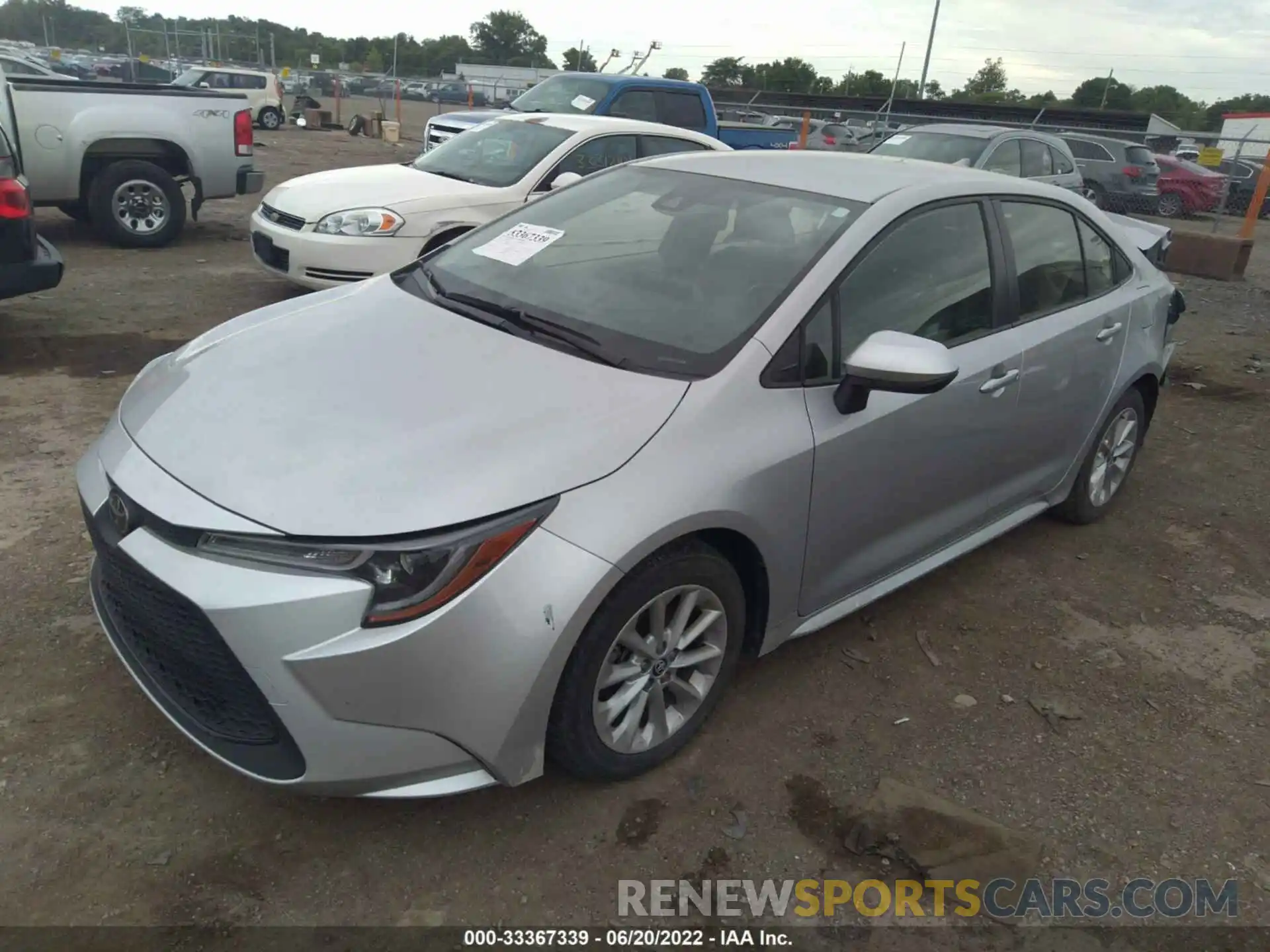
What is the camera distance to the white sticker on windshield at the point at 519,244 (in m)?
3.38

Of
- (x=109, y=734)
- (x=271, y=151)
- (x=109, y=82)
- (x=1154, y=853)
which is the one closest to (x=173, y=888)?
(x=109, y=734)

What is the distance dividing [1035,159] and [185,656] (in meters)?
12.1

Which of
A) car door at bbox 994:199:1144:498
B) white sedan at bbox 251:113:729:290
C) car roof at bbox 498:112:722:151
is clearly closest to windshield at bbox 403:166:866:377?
car door at bbox 994:199:1144:498

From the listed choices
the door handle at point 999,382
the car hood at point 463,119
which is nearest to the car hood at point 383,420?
the door handle at point 999,382

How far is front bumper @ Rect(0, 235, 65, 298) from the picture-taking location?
18.0 ft

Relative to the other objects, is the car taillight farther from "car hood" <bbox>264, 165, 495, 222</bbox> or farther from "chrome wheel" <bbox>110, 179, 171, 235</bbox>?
"chrome wheel" <bbox>110, 179, 171, 235</bbox>

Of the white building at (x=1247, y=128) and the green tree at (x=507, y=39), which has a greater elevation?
the green tree at (x=507, y=39)

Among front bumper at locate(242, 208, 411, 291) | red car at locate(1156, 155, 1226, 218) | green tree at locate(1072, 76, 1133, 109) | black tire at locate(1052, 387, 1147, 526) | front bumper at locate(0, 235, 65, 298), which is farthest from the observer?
green tree at locate(1072, 76, 1133, 109)

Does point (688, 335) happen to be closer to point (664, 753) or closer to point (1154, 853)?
point (664, 753)

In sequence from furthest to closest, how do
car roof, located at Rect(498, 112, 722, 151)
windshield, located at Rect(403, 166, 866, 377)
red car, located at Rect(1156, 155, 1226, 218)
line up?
red car, located at Rect(1156, 155, 1226, 218) < car roof, located at Rect(498, 112, 722, 151) < windshield, located at Rect(403, 166, 866, 377)

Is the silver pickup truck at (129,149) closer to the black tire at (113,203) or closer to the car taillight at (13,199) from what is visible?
the black tire at (113,203)

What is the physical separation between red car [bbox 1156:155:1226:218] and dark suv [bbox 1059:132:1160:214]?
1.43 meters

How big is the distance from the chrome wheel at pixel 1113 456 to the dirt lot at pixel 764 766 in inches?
7.8

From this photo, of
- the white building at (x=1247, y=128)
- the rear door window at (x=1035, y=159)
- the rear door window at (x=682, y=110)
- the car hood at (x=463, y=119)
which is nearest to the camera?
the rear door window at (x=682, y=110)
